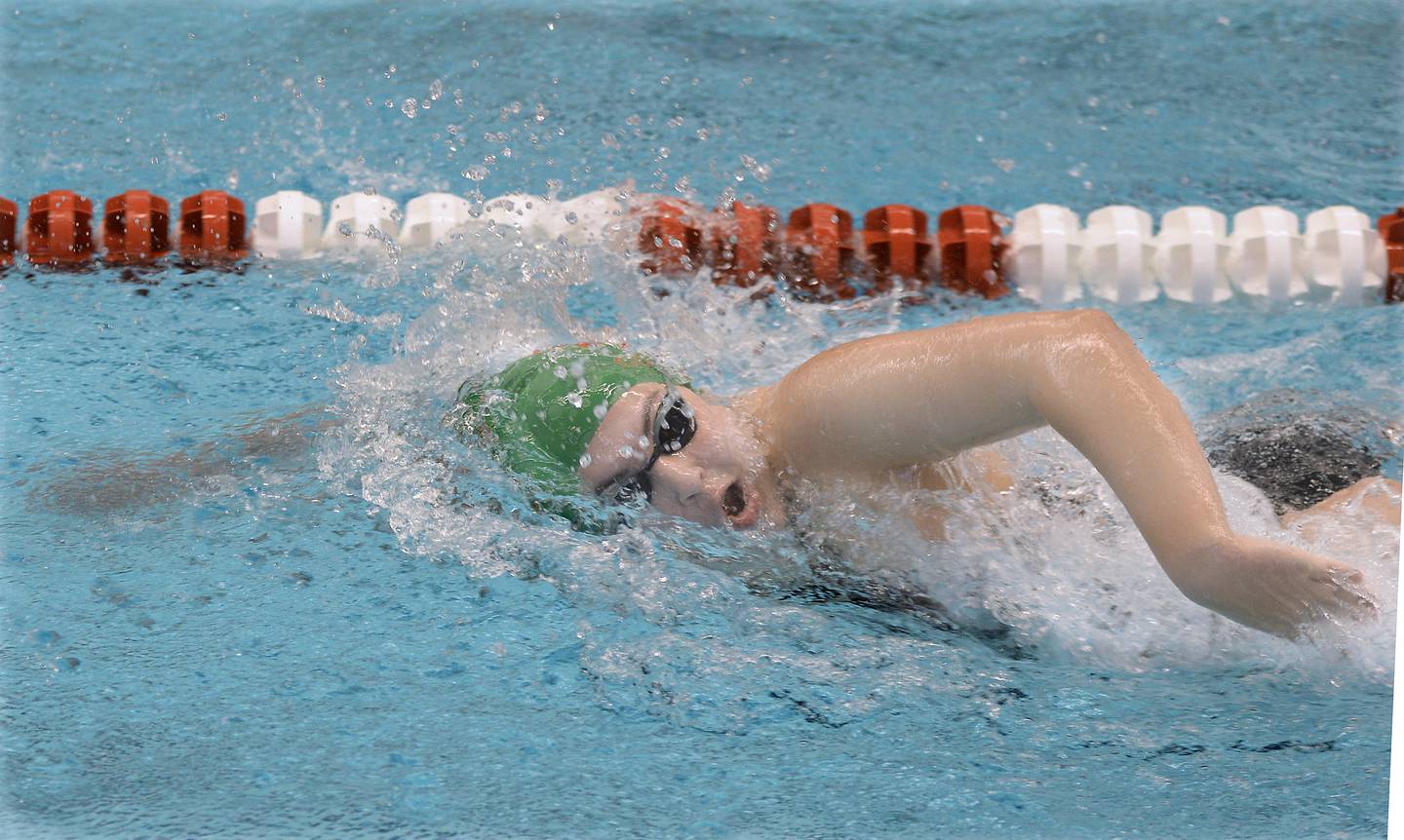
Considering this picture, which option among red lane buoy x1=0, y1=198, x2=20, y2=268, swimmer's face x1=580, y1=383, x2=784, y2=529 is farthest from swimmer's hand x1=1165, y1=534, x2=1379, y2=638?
red lane buoy x1=0, y1=198, x2=20, y2=268

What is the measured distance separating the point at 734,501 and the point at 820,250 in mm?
1168

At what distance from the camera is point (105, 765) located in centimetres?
175

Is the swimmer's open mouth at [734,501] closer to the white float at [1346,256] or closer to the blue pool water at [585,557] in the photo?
the blue pool water at [585,557]

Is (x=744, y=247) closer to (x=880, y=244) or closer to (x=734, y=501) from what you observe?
(x=880, y=244)

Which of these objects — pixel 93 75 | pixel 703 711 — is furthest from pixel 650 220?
pixel 93 75

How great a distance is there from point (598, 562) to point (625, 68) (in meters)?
2.37

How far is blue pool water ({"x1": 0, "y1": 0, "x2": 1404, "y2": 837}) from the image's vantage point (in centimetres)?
171

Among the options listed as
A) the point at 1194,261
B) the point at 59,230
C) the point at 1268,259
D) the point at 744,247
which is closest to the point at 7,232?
the point at 59,230

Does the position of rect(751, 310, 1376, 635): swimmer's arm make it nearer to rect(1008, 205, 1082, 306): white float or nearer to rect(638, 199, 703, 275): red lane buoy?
rect(638, 199, 703, 275): red lane buoy

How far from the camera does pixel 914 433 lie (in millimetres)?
1756

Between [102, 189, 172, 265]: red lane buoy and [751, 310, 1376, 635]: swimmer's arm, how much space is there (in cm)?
177

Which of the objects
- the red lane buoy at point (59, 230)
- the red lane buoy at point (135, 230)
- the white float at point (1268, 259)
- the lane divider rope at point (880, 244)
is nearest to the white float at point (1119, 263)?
the lane divider rope at point (880, 244)

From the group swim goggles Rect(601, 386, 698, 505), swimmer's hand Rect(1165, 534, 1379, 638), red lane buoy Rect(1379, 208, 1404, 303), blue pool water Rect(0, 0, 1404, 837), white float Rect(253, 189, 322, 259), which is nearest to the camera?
swimmer's hand Rect(1165, 534, 1379, 638)

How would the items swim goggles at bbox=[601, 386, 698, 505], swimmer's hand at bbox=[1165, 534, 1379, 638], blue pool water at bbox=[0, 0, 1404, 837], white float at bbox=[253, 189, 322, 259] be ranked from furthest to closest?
1. white float at bbox=[253, 189, 322, 259]
2. swim goggles at bbox=[601, 386, 698, 505]
3. blue pool water at bbox=[0, 0, 1404, 837]
4. swimmer's hand at bbox=[1165, 534, 1379, 638]
